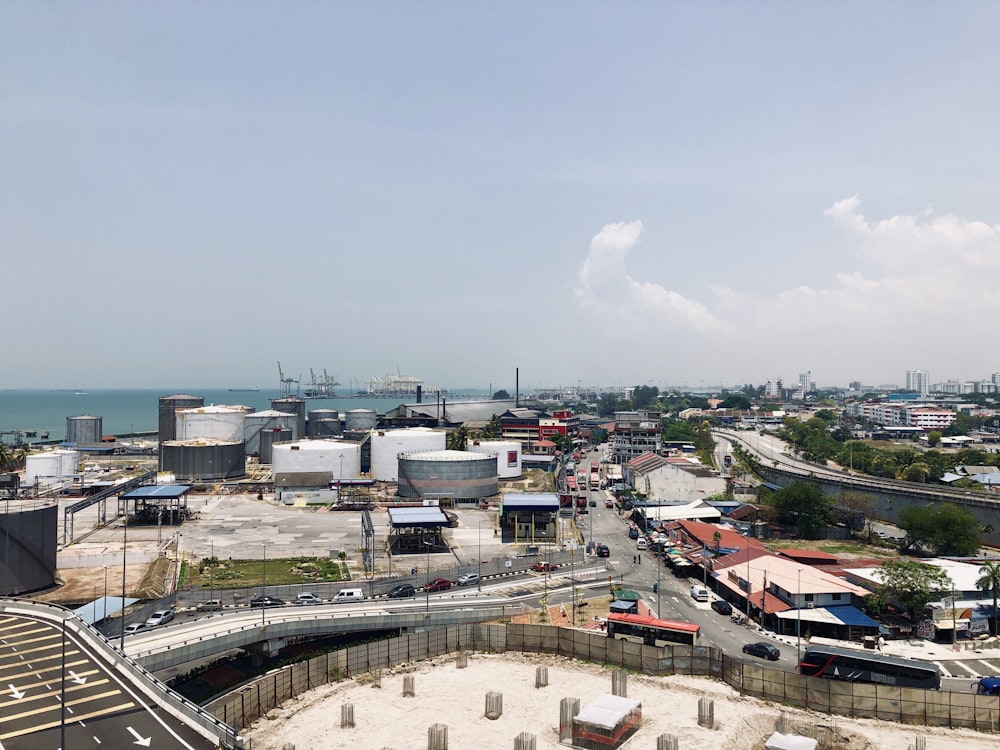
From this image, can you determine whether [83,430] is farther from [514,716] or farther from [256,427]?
[514,716]

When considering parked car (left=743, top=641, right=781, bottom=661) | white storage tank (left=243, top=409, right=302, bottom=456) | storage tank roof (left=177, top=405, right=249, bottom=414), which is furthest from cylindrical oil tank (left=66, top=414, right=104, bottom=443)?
parked car (left=743, top=641, right=781, bottom=661)

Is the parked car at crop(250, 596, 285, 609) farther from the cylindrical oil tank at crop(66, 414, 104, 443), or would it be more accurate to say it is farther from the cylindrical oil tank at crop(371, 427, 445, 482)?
the cylindrical oil tank at crop(66, 414, 104, 443)

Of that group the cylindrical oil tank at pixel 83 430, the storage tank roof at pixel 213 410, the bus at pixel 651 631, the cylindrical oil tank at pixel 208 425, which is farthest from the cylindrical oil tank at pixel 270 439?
the bus at pixel 651 631

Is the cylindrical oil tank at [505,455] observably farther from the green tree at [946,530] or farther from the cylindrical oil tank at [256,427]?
the green tree at [946,530]

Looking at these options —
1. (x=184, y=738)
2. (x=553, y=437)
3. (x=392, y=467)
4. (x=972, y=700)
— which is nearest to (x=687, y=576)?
(x=972, y=700)

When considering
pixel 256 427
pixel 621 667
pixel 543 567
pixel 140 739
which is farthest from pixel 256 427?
pixel 140 739
